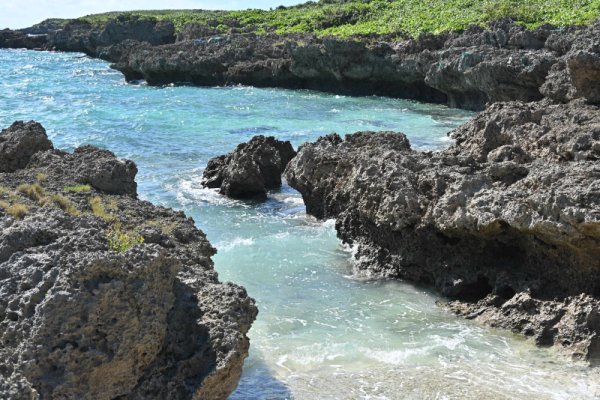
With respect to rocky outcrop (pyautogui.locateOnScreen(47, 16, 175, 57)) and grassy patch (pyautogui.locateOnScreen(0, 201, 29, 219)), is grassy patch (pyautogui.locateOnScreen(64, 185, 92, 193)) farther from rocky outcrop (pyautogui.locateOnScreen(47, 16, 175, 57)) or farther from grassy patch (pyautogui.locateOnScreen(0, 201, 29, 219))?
rocky outcrop (pyautogui.locateOnScreen(47, 16, 175, 57))

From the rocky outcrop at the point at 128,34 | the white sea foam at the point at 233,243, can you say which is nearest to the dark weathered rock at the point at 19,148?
the white sea foam at the point at 233,243

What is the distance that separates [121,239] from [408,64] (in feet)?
123

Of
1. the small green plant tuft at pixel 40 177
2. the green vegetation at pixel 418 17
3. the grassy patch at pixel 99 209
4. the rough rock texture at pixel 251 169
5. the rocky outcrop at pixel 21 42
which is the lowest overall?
the rough rock texture at pixel 251 169

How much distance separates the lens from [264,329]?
1140 centimetres

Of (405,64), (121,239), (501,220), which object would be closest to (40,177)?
(121,239)

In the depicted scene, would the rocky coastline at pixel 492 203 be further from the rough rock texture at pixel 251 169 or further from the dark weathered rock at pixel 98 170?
the dark weathered rock at pixel 98 170

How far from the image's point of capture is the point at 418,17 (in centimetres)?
6009

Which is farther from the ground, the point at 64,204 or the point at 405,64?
the point at 405,64

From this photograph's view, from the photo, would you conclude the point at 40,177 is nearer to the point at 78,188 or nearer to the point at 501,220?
the point at 78,188

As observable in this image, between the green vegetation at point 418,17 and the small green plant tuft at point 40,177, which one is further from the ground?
the green vegetation at point 418,17

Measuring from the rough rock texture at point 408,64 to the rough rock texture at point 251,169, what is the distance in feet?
26.4

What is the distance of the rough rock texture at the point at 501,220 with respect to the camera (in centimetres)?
1049

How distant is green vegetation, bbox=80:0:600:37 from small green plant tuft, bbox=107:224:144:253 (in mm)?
38470

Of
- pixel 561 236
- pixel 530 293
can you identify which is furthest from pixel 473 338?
pixel 561 236
